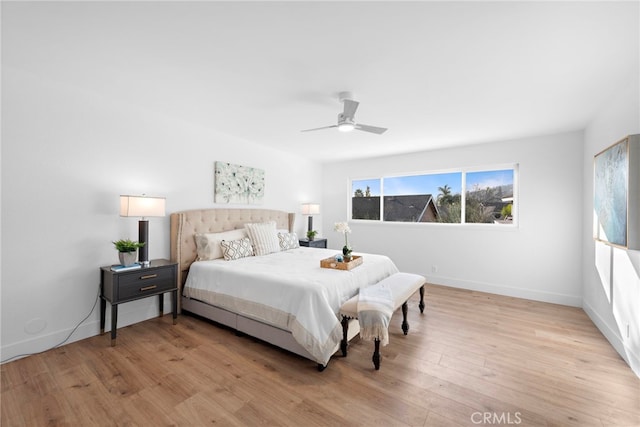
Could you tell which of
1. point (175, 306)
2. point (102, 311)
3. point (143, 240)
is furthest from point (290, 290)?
point (102, 311)

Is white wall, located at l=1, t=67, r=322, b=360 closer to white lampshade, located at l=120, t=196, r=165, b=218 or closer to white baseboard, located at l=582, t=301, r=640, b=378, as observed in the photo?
white lampshade, located at l=120, t=196, r=165, b=218

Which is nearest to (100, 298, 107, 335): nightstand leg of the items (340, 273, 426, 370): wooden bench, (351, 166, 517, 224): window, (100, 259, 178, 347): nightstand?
(100, 259, 178, 347): nightstand

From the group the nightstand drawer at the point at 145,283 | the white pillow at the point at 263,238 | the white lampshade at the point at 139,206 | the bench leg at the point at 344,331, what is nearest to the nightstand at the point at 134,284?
the nightstand drawer at the point at 145,283

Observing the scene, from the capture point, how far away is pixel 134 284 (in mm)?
2729

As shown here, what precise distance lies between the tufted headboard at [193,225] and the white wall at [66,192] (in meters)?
0.16

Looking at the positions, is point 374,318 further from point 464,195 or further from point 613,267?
point 464,195

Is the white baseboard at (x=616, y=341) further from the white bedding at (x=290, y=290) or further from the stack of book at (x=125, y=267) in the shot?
the stack of book at (x=125, y=267)

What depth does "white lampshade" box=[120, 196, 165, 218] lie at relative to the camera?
275cm

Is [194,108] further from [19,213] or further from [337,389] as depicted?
[337,389]

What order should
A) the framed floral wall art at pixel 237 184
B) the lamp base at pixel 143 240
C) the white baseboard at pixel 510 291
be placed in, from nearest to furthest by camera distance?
the lamp base at pixel 143 240 < the white baseboard at pixel 510 291 < the framed floral wall art at pixel 237 184

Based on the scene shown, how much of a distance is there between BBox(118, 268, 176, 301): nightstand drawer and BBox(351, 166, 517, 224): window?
398 cm

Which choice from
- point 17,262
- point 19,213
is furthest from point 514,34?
point 17,262

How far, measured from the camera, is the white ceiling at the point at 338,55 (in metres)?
1.61

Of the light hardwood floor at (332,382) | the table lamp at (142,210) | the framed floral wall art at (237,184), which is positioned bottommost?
the light hardwood floor at (332,382)
